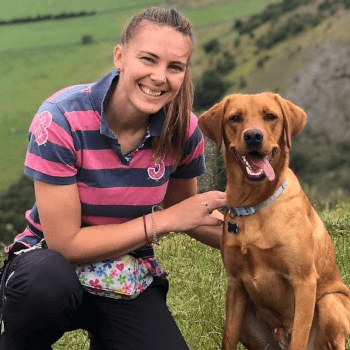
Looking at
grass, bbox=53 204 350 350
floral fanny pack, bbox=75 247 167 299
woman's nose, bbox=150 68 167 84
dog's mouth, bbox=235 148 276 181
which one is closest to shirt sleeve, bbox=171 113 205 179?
dog's mouth, bbox=235 148 276 181

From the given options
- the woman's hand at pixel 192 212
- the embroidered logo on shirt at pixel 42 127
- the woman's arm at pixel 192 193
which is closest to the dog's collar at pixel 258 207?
the woman's hand at pixel 192 212

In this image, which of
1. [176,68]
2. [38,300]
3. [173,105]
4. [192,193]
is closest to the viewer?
[38,300]

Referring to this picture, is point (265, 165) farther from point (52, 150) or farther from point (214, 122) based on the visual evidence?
point (52, 150)

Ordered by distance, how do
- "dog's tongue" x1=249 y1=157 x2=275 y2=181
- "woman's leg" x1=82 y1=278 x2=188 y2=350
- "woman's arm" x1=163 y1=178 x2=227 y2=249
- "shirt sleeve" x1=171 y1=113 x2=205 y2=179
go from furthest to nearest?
1. "woman's arm" x1=163 y1=178 x2=227 y2=249
2. "shirt sleeve" x1=171 y1=113 x2=205 y2=179
3. "woman's leg" x1=82 y1=278 x2=188 y2=350
4. "dog's tongue" x1=249 y1=157 x2=275 y2=181

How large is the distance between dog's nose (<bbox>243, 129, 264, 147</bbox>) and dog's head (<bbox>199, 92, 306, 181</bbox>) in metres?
0.01

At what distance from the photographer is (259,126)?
293cm

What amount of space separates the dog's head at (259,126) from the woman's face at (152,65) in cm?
30

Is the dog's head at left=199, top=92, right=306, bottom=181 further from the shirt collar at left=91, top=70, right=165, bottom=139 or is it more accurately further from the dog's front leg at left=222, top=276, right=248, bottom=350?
the dog's front leg at left=222, top=276, right=248, bottom=350

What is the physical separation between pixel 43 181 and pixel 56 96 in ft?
1.31

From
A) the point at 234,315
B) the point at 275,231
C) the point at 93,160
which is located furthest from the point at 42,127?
the point at 234,315

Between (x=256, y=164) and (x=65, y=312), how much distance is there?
3.45 feet

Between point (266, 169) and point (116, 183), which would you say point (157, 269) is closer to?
point (116, 183)

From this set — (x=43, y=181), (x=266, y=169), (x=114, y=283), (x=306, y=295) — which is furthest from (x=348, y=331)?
(x=43, y=181)

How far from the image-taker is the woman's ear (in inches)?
117
